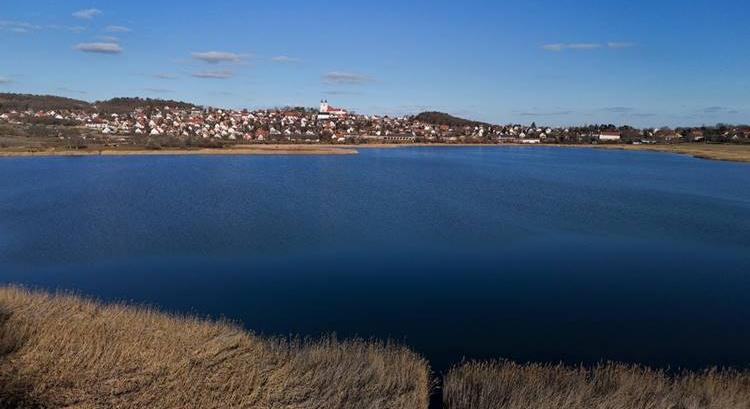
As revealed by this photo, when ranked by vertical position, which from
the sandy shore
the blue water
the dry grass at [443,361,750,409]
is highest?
the sandy shore

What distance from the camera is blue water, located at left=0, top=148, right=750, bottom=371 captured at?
8430mm

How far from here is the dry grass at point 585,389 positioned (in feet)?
17.6

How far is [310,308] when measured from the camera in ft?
30.2

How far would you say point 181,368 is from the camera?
5668mm

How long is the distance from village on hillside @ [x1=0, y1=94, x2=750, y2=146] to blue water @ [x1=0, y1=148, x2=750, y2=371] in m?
41.8

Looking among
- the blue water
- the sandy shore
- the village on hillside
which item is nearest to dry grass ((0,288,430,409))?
the blue water

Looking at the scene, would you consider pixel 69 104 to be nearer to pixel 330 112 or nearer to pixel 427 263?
pixel 330 112

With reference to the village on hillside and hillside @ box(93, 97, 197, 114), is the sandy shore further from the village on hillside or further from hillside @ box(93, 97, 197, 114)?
hillside @ box(93, 97, 197, 114)

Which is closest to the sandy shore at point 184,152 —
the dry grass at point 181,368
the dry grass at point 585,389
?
the dry grass at point 181,368

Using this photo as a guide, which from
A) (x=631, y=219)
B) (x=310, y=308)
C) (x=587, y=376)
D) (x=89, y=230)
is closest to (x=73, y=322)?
(x=310, y=308)

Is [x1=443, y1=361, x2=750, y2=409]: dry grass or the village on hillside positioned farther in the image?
the village on hillside

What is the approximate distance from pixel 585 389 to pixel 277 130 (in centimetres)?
9369

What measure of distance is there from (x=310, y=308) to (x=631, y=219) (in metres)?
13.6

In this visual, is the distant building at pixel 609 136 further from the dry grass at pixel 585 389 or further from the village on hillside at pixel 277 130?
the dry grass at pixel 585 389
